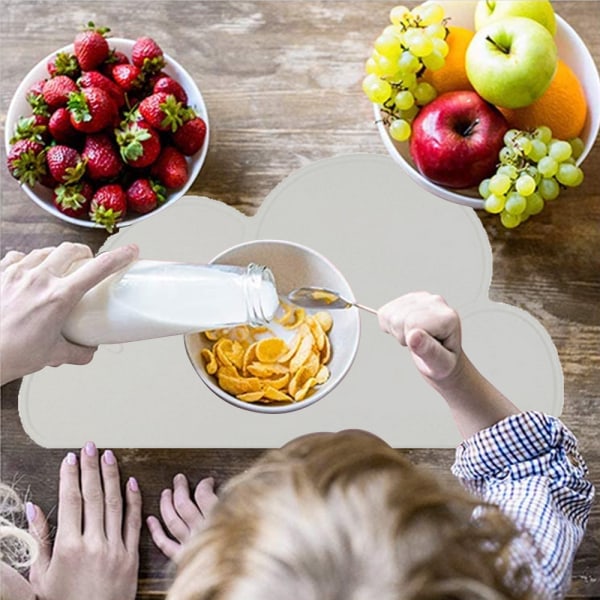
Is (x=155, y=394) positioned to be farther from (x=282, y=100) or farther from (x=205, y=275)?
(x=282, y=100)

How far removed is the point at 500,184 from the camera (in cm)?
90

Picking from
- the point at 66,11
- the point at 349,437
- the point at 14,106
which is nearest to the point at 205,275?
the point at 349,437

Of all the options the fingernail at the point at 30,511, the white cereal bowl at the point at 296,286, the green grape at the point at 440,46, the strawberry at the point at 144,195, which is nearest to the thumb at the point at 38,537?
the fingernail at the point at 30,511

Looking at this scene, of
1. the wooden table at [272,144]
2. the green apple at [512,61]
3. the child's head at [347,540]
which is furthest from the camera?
the wooden table at [272,144]

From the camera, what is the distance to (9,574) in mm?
915

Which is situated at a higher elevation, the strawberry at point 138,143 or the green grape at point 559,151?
the strawberry at point 138,143

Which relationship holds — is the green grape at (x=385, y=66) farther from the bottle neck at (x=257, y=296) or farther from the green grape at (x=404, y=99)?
the bottle neck at (x=257, y=296)

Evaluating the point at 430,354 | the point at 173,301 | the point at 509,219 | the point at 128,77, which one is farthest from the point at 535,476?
the point at 128,77

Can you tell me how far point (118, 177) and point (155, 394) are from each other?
0.25 m

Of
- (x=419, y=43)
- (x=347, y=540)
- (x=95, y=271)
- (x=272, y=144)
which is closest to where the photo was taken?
(x=347, y=540)

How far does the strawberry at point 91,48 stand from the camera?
0.94 m

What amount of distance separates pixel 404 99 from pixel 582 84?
208 millimetres

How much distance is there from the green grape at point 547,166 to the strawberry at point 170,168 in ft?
1.25

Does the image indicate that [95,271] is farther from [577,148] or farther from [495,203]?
[577,148]
